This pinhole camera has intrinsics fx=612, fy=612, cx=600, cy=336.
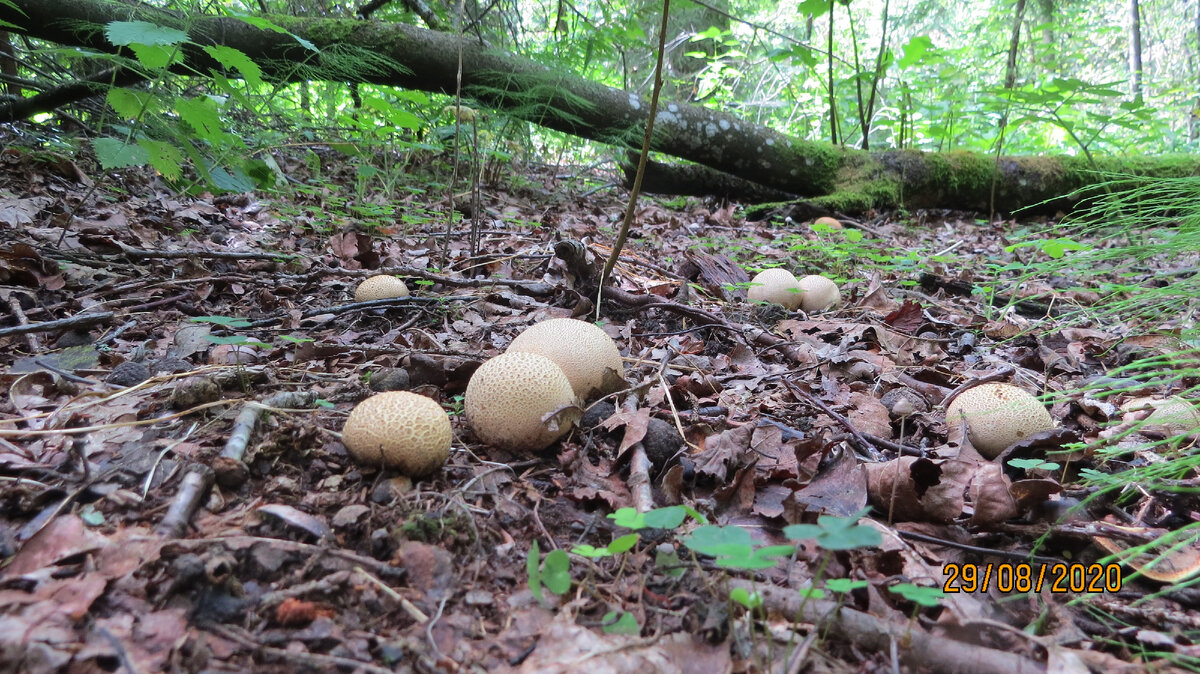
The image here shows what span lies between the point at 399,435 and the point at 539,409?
0.50m

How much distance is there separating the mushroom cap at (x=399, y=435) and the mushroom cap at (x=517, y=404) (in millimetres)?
210

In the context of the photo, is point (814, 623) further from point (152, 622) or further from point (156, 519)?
point (156, 519)

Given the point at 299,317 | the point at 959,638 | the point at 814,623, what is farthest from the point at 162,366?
the point at 959,638

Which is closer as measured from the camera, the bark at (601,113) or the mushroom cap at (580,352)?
the mushroom cap at (580,352)

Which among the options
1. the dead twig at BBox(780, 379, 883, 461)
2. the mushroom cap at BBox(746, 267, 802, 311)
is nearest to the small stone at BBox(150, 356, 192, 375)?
the dead twig at BBox(780, 379, 883, 461)

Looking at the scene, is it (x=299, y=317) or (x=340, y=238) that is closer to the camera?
(x=299, y=317)

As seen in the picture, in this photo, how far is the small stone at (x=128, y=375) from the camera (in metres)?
2.50

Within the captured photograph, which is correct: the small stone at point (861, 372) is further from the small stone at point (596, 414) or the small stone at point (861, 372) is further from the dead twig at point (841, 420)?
the small stone at point (596, 414)

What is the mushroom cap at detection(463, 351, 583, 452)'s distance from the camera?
2.22 meters

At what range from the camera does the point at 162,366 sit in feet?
8.75

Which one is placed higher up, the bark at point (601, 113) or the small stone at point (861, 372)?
the bark at point (601, 113)

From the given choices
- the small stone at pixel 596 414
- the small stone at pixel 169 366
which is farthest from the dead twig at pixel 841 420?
the small stone at pixel 169 366

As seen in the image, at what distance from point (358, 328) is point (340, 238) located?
1.62 meters

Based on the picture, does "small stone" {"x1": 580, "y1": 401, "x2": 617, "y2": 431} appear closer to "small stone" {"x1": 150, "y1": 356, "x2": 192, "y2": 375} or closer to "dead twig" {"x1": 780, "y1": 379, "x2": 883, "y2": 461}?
"dead twig" {"x1": 780, "y1": 379, "x2": 883, "y2": 461}
